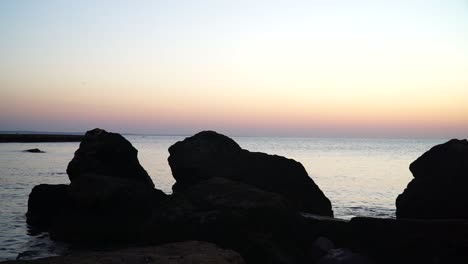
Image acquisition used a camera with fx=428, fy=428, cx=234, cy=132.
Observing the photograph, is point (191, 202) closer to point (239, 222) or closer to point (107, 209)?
point (239, 222)

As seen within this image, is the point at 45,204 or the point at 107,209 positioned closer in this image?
the point at 107,209

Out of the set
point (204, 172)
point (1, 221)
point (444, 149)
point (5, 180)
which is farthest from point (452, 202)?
point (5, 180)

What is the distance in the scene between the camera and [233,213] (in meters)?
9.39

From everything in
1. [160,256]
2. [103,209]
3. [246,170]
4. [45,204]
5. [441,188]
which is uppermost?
[246,170]

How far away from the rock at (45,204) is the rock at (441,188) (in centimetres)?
1070

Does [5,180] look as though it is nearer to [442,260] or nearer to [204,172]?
[204,172]

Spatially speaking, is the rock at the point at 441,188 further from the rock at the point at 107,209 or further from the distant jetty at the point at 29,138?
the distant jetty at the point at 29,138

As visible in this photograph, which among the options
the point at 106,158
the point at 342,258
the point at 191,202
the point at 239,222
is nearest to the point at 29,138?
the point at 106,158

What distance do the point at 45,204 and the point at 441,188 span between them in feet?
40.6

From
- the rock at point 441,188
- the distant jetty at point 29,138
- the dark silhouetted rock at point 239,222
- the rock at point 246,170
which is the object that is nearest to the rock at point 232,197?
the dark silhouetted rock at point 239,222

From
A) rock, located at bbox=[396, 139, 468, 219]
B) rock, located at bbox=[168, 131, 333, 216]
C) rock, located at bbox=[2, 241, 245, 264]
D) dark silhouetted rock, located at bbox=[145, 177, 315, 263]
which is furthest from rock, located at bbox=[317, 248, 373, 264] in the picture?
rock, located at bbox=[168, 131, 333, 216]

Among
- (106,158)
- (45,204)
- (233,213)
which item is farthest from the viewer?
(106,158)

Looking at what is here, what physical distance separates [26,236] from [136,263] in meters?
8.42

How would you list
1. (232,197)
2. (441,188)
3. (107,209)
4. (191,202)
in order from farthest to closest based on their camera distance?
(107,209) → (441,188) → (191,202) → (232,197)
